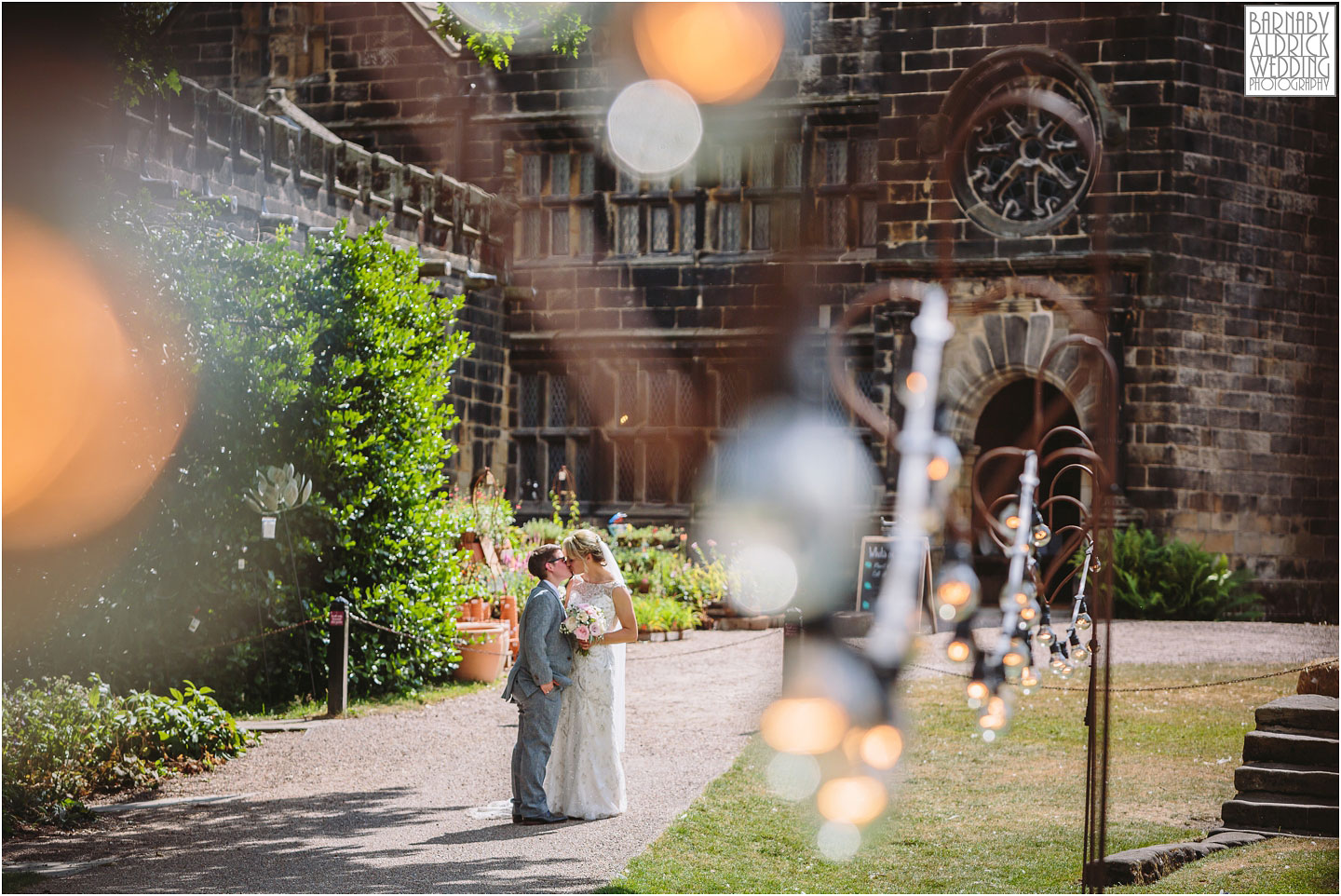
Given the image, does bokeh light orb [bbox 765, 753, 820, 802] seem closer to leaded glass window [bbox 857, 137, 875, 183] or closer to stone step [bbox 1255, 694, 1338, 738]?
stone step [bbox 1255, 694, 1338, 738]

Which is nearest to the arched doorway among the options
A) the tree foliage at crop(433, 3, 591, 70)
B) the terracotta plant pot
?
the terracotta plant pot

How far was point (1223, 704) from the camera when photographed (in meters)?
10.6

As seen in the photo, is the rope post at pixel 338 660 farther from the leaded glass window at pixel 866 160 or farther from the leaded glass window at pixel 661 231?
the leaded glass window at pixel 866 160

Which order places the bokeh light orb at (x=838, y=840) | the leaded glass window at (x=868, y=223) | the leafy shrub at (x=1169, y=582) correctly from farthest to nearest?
the leaded glass window at (x=868, y=223) < the leafy shrub at (x=1169, y=582) < the bokeh light orb at (x=838, y=840)

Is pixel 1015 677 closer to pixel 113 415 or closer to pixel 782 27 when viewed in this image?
pixel 113 415

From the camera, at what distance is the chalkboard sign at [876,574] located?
1484cm

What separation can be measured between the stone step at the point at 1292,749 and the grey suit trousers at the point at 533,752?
3.92 metres

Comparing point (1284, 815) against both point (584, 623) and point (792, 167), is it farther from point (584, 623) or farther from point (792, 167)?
point (792, 167)

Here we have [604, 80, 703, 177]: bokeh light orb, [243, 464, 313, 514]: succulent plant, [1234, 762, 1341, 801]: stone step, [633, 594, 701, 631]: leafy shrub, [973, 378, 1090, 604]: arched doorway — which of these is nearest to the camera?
[1234, 762, 1341, 801]: stone step

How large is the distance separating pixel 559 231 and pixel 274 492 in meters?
9.33

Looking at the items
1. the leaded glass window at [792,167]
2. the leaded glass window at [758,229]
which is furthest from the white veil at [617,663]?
the leaded glass window at [792,167]

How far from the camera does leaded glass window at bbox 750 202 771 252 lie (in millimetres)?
18578

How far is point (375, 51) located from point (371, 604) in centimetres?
1104

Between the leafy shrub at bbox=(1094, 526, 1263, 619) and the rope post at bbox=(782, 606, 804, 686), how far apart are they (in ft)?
20.9
